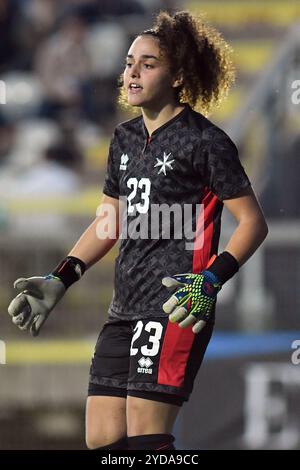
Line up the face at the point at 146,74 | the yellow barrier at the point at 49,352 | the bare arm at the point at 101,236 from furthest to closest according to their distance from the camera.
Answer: the yellow barrier at the point at 49,352 → the bare arm at the point at 101,236 → the face at the point at 146,74

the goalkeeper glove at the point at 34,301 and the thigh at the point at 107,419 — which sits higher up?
the goalkeeper glove at the point at 34,301

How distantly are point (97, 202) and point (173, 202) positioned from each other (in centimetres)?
431

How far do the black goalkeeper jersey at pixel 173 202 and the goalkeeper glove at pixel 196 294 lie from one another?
146 mm

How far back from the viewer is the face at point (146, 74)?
3.65 meters

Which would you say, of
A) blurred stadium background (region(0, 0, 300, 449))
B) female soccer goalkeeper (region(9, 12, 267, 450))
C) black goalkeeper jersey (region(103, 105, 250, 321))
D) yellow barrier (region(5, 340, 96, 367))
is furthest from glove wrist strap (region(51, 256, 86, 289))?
yellow barrier (region(5, 340, 96, 367))

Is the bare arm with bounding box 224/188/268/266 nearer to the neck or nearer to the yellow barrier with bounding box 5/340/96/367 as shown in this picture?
the neck

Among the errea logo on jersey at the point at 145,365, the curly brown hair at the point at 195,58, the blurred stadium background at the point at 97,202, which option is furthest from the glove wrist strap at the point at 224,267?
the blurred stadium background at the point at 97,202

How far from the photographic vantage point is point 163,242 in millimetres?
3645

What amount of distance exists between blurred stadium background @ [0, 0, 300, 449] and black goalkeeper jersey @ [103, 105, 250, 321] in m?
2.56

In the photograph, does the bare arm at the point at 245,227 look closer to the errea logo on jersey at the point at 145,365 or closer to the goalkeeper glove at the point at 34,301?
the errea logo on jersey at the point at 145,365

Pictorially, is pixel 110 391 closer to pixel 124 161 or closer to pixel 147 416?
pixel 147 416

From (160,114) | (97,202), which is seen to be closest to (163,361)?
(160,114)

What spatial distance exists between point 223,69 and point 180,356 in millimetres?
985

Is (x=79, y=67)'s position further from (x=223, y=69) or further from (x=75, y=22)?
(x=223, y=69)
